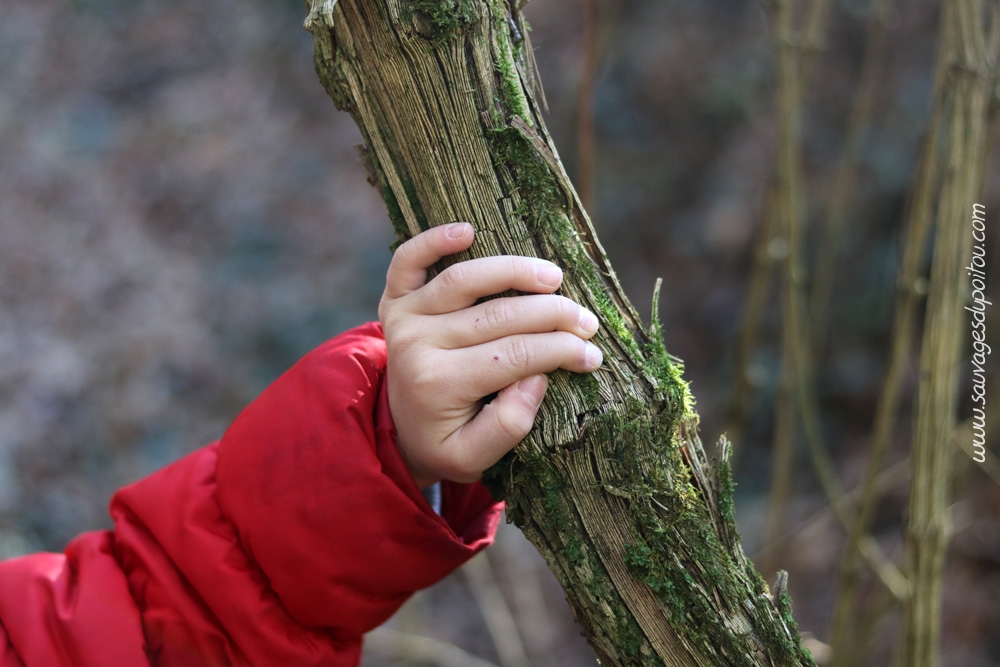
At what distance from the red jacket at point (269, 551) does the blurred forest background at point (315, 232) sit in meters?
1.81

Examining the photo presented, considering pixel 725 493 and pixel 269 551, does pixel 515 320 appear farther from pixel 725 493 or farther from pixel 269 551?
pixel 269 551

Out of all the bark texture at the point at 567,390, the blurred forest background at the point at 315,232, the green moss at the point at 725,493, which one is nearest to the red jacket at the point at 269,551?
the bark texture at the point at 567,390

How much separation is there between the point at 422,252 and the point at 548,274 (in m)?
0.15

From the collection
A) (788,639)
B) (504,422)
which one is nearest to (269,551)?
(504,422)

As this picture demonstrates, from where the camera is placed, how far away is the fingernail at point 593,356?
2.84 ft

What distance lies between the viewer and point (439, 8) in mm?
833

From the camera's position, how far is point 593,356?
0.87 meters

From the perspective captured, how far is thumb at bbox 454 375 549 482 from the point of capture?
2.87 feet

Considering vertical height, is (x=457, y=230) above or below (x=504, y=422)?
above

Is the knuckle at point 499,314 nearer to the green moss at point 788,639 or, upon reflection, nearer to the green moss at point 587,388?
the green moss at point 587,388

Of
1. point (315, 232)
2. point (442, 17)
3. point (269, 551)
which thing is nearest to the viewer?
point (442, 17)

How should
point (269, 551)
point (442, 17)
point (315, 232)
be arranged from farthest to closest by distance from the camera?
point (315, 232)
point (269, 551)
point (442, 17)

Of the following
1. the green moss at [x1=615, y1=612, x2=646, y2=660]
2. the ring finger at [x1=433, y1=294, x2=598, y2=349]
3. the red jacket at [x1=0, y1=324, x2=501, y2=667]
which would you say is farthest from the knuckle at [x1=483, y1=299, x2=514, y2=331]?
the green moss at [x1=615, y1=612, x2=646, y2=660]

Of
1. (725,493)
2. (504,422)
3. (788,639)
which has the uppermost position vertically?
(504,422)
